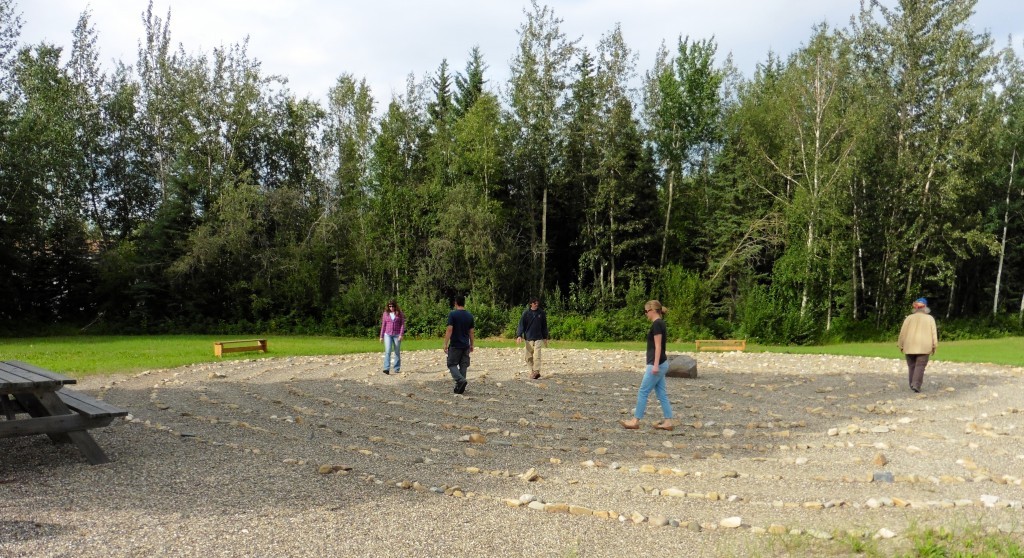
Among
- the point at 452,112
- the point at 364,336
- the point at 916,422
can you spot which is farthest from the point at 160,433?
the point at 452,112

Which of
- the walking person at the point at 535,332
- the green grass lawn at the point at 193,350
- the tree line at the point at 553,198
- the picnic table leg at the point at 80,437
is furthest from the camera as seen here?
the tree line at the point at 553,198

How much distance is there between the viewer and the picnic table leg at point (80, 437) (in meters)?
7.70

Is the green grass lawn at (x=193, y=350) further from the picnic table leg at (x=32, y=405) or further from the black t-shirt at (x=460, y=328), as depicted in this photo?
the black t-shirt at (x=460, y=328)

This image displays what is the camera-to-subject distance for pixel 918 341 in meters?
14.7

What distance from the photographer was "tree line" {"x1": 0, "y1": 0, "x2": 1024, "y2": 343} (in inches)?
1310

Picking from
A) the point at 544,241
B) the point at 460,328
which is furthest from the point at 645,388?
the point at 544,241

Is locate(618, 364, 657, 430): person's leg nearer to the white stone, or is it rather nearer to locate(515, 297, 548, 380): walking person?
the white stone

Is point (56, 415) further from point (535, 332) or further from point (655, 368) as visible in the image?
point (535, 332)

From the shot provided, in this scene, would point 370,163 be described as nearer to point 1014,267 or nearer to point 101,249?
point 101,249

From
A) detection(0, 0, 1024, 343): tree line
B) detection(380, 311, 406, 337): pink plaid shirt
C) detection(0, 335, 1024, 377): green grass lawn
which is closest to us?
detection(380, 311, 406, 337): pink plaid shirt

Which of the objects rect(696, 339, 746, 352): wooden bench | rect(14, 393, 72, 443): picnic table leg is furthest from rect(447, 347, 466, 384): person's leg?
rect(696, 339, 746, 352): wooden bench

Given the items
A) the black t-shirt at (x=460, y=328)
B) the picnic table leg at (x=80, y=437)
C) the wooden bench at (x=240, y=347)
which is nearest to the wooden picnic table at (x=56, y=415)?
the picnic table leg at (x=80, y=437)

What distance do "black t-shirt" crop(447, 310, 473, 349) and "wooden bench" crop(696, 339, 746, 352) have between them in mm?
14684

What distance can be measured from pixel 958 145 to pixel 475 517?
36.5m
